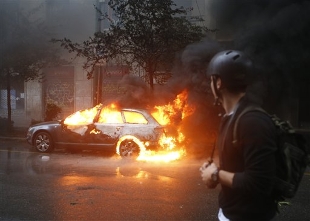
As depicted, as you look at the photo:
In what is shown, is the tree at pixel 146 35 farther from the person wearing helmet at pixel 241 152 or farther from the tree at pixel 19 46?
the person wearing helmet at pixel 241 152

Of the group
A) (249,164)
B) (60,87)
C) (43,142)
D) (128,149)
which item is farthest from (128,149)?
(60,87)

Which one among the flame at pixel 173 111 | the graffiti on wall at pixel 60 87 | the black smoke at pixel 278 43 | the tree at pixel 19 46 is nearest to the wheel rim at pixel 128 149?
the flame at pixel 173 111

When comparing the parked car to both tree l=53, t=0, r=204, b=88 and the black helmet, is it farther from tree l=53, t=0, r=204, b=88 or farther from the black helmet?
the black helmet

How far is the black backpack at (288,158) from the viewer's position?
1.94 m

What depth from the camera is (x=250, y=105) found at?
2037mm

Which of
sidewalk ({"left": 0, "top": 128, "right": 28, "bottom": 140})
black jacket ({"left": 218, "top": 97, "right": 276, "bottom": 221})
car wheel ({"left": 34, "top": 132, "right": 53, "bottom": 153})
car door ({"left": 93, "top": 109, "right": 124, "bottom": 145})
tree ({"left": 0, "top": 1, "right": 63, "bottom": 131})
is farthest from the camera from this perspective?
tree ({"left": 0, "top": 1, "right": 63, "bottom": 131})

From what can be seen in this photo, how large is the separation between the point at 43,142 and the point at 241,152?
30.9 feet

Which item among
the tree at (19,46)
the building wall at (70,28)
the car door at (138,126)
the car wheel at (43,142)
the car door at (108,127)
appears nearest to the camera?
the car door at (138,126)

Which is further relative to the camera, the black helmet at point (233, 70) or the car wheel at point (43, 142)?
the car wheel at point (43, 142)

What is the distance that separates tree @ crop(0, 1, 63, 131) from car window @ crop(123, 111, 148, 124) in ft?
22.2

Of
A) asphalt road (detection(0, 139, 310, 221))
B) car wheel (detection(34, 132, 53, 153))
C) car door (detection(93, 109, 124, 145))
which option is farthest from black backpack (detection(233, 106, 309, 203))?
car wheel (detection(34, 132, 53, 153))

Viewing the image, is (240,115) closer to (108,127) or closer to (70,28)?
(108,127)

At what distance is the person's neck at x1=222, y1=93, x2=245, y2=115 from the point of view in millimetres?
2137

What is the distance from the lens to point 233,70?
208 centimetres
